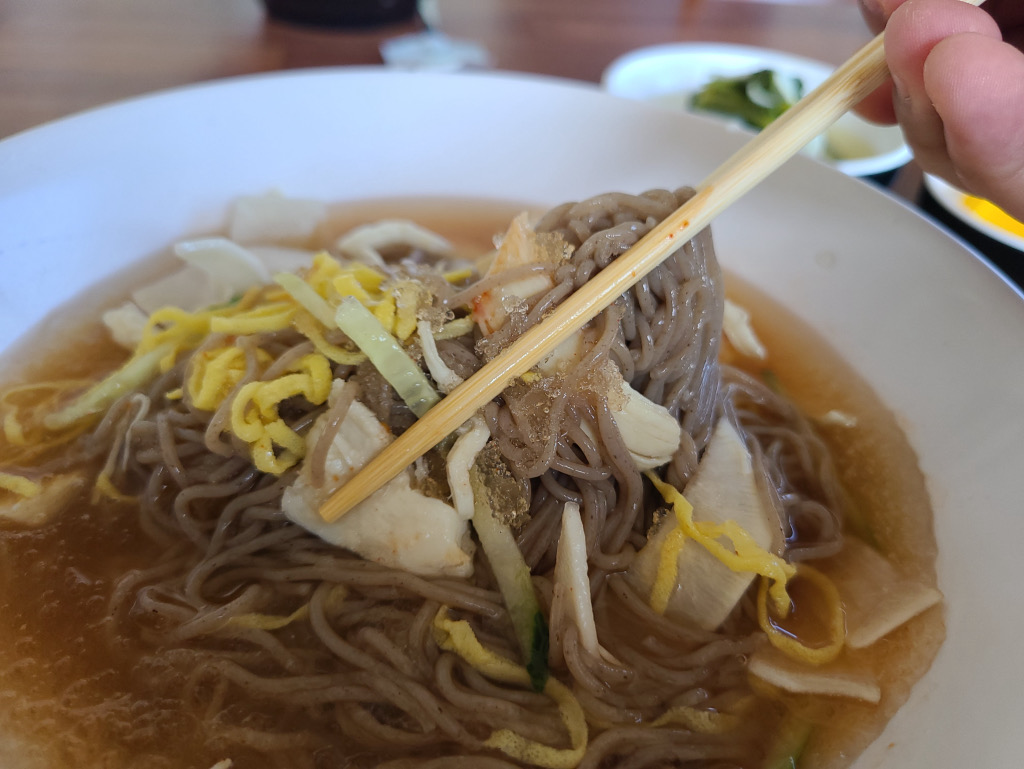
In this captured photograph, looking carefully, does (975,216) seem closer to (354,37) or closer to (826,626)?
(826,626)

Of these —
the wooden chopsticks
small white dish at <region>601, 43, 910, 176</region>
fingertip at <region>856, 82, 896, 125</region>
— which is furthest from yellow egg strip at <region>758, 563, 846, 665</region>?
small white dish at <region>601, 43, 910, 176</region>

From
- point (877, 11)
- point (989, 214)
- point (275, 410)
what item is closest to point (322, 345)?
point (275, 410)

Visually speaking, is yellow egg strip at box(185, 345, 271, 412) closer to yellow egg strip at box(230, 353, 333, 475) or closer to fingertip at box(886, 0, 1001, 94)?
yellow egg strip at box(230, 353, 333, 475)

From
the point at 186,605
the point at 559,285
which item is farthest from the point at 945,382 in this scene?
the point at 186,605

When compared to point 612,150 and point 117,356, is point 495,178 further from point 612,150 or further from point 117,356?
point 117,356

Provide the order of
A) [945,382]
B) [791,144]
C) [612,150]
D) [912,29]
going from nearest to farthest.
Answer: [912,29]
[791,144]
[945,382]
[612,150]

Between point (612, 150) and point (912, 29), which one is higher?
point (912, 29)

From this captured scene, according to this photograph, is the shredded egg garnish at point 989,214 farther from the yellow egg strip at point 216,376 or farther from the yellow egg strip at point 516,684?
the yellow egg strip at point 216,376
